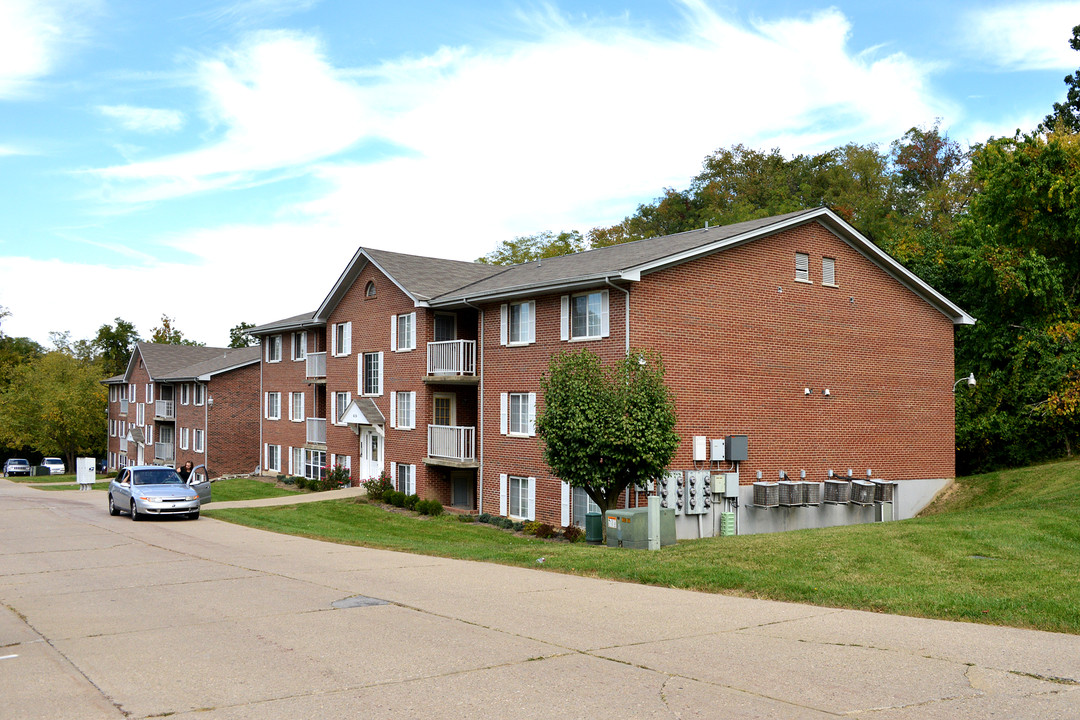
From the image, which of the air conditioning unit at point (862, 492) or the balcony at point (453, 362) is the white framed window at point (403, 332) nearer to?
the balcony at point (453, 362)

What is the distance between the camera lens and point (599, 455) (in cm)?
2091

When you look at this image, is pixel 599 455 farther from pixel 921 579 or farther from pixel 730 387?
pixel 921 579

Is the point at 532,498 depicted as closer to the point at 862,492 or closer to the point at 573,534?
the point at 573,534

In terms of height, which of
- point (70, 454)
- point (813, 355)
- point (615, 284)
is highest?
point (615, 284)

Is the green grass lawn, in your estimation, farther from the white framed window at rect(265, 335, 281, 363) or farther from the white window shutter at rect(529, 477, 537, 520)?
the white framed window at rect(265, 335, 281, 363)

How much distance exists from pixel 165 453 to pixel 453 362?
35.7 meters

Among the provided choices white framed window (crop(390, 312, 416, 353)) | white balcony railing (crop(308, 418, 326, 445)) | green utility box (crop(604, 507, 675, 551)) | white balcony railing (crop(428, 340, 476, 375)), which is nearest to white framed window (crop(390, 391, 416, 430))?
white framed window (crop(390, 312, 416, 353))

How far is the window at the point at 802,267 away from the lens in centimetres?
2672

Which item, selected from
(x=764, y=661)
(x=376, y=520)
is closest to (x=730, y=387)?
(x=376, y=520)

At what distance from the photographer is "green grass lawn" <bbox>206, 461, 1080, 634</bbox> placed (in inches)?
451

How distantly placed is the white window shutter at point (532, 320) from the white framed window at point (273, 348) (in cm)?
2351

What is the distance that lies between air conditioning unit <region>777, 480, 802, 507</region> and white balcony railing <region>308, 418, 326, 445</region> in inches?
853

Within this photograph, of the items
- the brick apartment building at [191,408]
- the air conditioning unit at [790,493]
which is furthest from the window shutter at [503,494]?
the brick apartment building at [191,408]

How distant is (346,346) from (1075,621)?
101 feet
